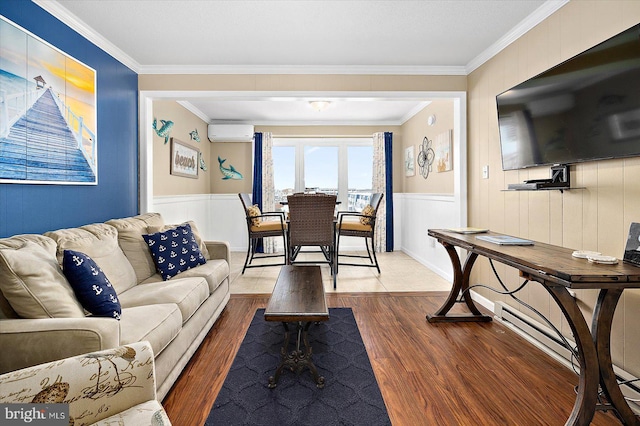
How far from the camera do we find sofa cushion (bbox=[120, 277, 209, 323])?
204 cm

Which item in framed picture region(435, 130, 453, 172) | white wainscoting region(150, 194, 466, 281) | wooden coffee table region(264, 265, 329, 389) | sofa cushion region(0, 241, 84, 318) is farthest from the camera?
white wainscoting region(150, 194, 466, 281)

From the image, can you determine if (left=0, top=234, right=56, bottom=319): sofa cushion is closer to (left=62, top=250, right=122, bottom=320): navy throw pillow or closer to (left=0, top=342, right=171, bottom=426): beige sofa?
(left=62, top=250, right=122, bottom=320): navy throw pillow

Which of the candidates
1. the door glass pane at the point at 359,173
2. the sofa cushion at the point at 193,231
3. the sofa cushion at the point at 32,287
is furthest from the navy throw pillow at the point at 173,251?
the door glass pane at the point at 359,173

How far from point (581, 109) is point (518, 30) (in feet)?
3.80

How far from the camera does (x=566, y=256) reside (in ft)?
5.89

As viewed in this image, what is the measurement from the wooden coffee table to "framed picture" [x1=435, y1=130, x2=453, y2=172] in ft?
8.63

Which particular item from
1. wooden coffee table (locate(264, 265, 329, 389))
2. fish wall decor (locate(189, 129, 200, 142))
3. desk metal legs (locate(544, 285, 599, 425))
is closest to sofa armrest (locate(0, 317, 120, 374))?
wooden coffee table (locate(264, 265, 329, 389))

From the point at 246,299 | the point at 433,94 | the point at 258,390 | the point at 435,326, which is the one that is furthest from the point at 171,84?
the point at 435,326

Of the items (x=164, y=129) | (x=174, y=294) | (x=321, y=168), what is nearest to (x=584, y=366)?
(x=174, y=294)

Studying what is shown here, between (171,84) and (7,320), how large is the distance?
293 centimetres

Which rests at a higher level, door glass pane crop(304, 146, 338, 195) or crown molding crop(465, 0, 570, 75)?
crown molding crop(465, 0, 570, 75)

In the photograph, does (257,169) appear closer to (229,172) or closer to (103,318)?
(229,172)

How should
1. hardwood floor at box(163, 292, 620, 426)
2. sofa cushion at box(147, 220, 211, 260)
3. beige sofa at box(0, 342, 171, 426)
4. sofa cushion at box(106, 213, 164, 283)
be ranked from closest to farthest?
1. beige sofa at box(0, 342, 171, 426)
2. hardwood floor at box(163, 292, 620, 426)
3. sofa cushion at box(106, 213, 164, 283)
4. sofa cushion at box(147, 220, 211, 260)

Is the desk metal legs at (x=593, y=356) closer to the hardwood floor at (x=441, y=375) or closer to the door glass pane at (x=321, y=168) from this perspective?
the hardwood floor at (x=441, y=375)
